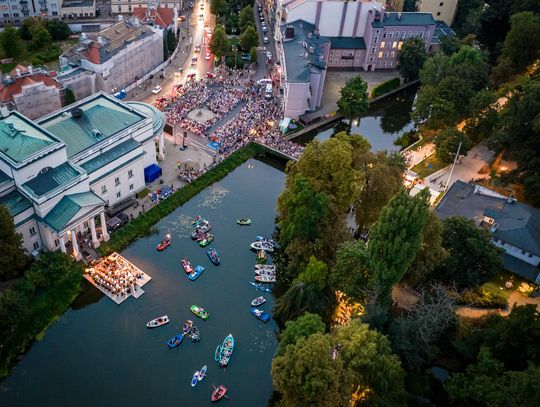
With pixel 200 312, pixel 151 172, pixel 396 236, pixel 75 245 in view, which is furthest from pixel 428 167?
pixel 75 245

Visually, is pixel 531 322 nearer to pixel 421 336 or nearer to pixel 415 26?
pixel 421 336

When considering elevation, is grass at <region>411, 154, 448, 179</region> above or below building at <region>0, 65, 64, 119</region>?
below

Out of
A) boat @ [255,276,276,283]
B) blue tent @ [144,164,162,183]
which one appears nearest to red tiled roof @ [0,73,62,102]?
blue tent @ [144,164,162,183]

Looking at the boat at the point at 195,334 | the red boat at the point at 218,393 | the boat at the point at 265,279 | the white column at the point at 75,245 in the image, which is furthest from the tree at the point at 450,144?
the white column at the point at 75,245

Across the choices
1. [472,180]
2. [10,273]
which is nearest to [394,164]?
[472,180]

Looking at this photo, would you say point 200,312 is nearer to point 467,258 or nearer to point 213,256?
point 213,256

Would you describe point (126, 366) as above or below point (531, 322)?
below

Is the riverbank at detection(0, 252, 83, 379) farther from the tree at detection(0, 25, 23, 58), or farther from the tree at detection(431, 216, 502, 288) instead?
the tree at detection(0, 25, 23, 58)
